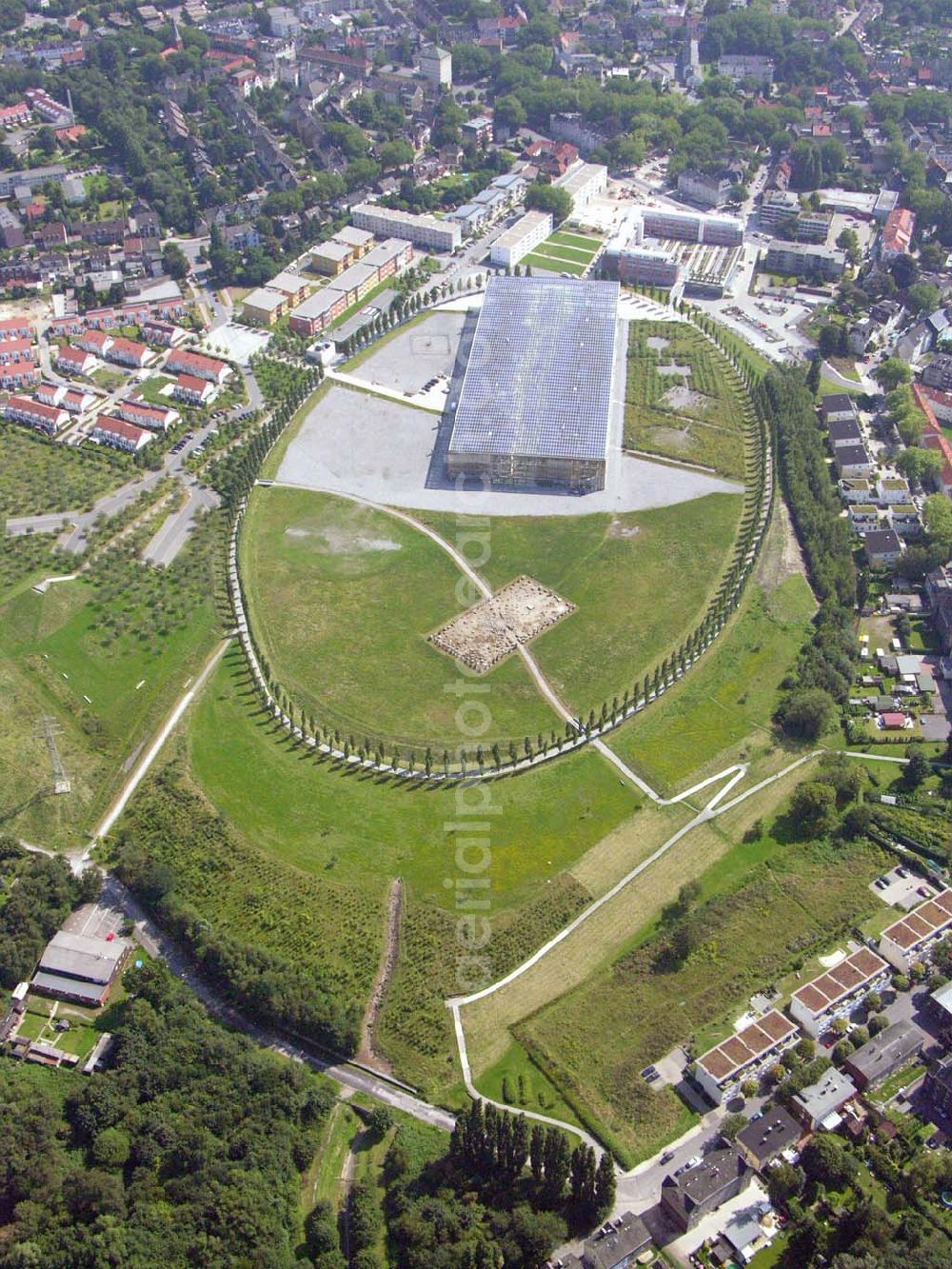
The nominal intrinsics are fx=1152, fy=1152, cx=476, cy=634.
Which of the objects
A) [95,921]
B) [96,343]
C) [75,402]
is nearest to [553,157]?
[96,343]

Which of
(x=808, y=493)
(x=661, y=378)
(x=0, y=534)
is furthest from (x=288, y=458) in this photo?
(x=808, y=493)

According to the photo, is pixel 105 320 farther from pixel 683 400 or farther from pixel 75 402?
pixel 683 400

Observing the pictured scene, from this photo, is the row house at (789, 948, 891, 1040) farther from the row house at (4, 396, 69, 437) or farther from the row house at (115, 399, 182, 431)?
the row house at (4, 396, 69, 437)

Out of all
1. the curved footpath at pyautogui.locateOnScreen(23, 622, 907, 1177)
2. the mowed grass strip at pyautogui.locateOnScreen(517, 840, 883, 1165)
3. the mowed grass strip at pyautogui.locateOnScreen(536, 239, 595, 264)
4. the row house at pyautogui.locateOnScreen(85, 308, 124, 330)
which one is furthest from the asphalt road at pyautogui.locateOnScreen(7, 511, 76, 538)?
the mowed grass strip at pyautogui.locateOnScreen(536, 239, 595, 264)

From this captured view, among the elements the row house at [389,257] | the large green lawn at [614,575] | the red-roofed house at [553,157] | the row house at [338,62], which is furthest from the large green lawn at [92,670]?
the row house at [338,62]

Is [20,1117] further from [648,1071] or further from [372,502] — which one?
[372,502]

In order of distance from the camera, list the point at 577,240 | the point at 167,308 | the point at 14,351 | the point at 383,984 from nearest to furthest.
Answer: the point at 383,984
the point at 14,351
the point at 167,308
the point at 577,240

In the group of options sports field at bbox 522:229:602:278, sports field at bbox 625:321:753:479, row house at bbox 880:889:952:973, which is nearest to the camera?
row house at bbox 880:889:952:973
